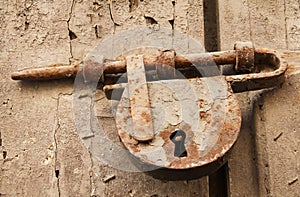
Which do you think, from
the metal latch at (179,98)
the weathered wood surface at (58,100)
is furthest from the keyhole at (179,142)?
the weathered wood surface at (58,100)

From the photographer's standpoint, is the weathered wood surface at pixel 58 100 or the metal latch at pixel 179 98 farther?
the weathered wood surface at pixel 58 100

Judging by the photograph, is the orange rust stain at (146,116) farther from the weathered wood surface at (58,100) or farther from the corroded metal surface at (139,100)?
the weathered wood surface at (58,100)

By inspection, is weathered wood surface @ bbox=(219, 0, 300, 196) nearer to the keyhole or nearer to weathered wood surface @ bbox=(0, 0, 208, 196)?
weathered wood surface @ bbox=(0, 0, 208, 196)

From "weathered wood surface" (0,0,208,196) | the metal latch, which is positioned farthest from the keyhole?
"weathered wood surface" (0,0,208,196)

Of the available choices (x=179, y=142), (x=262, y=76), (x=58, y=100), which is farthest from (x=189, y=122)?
(x=58, y=100)

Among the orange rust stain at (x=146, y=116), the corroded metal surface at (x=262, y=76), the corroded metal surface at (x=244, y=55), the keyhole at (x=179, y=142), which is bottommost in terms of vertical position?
the keyhole at (x=179, y=142)

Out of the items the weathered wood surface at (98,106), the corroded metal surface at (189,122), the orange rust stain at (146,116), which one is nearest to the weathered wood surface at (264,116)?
the weathered wood surface at (98,106)

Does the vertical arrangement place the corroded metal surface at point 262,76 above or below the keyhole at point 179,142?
above

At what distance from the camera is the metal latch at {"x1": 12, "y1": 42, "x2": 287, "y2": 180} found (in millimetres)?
910

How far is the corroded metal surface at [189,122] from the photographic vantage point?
898 mm

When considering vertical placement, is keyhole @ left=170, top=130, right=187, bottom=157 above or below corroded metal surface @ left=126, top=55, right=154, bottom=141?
below

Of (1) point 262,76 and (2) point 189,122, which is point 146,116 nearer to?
(2) point 189,122

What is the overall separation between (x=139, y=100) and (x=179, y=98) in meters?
0.08

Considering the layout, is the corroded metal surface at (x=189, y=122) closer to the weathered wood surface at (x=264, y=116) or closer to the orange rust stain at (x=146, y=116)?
the orange rust stain at (x=146, y=116)
